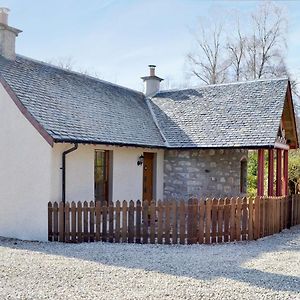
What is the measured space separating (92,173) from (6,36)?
5314 mm

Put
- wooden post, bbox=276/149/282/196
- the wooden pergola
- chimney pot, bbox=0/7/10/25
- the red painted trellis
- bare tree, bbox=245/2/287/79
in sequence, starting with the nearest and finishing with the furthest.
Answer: chimney pot, bbox=0/7/10/25, the red painted trellis, the wooden pergola, wooden post, bbox=276/149/282/196, bare tree, bbox=245/2/287/79

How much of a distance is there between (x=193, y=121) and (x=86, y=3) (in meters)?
6.83

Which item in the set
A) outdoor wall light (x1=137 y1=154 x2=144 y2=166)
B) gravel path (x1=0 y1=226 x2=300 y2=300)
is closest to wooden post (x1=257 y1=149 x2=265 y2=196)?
gravel path (x1=0 y1=226 x2=300 y2=300)

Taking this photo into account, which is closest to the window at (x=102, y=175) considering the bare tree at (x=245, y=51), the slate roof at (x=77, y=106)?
the slate roof at (x=77, y=106)

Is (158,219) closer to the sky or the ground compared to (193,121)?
closer to the ground

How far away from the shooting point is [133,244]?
10609 mm

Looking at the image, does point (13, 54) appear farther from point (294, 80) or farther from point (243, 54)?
point (243, 54)

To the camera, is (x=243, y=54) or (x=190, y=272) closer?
(x=190, y=272)

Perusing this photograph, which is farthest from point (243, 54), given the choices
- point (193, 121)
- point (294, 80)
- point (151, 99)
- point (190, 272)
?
point (190, 272)

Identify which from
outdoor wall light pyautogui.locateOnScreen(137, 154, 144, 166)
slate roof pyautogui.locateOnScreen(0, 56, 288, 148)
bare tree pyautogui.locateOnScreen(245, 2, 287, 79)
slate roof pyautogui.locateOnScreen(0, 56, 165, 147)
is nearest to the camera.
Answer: slate roof pyautogui.locateOnScreen(0, 56, 165, 147)

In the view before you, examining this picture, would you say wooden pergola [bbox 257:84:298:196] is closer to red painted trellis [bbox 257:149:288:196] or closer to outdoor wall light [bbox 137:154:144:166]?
red painted trellis [bbox 257:149:288:196]

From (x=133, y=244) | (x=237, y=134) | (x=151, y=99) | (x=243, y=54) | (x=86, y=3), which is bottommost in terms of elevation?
(x=133, y=244)

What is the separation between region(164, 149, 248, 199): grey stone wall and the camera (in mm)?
16641

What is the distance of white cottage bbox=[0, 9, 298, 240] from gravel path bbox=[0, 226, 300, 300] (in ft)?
6.58
